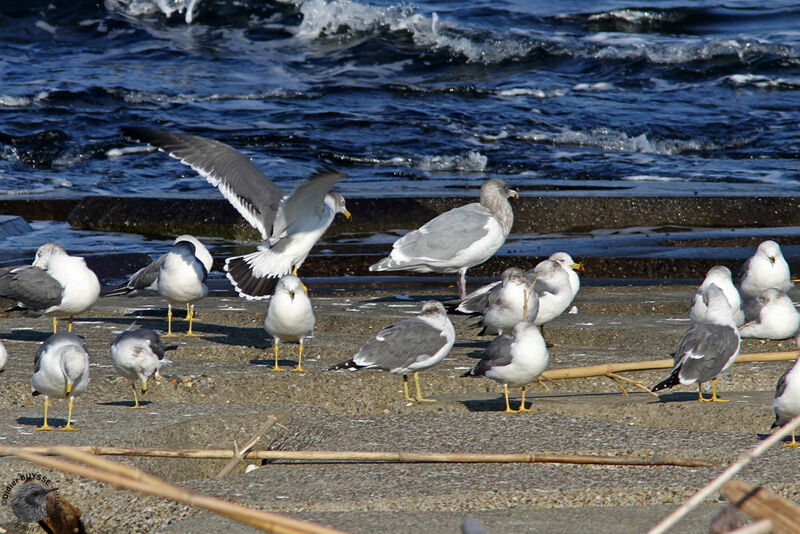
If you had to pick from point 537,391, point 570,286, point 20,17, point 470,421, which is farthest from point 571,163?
point 20,17

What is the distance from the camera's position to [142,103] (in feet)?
55.6

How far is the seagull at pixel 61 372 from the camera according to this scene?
13.1ft

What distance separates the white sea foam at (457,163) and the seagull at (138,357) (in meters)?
9.29

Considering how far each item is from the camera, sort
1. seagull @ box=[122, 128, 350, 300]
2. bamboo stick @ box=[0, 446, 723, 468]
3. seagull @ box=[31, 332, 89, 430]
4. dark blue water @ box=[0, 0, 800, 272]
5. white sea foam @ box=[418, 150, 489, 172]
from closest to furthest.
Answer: bamboo stick @ box=[0, 446, 723, 468], seagull @ box=[31, 332, 89, 430], seagull @ box=[122, 128, 350, 300], dark blue water @ box=[0, 0, 800, 272], white sea foam @ box=[418, 150, 489, 172]

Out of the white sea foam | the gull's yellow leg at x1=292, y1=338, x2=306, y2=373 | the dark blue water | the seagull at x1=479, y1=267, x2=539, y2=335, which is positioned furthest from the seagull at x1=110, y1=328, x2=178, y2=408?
the white sea foam

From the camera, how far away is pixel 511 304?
5.67 m

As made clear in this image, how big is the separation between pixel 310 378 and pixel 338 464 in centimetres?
146

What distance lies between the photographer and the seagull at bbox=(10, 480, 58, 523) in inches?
122

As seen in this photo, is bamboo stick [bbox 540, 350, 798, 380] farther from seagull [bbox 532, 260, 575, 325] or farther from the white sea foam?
the white sea foam

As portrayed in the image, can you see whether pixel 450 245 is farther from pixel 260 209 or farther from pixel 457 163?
pixel 457 163

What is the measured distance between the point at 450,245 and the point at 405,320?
2381mm

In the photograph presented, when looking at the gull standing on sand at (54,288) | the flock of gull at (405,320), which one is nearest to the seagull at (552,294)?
the flock of gull at (405,320)

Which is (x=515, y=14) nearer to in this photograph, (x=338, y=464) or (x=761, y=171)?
(x=761, y=171)

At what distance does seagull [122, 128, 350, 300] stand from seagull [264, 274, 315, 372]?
1.05m
